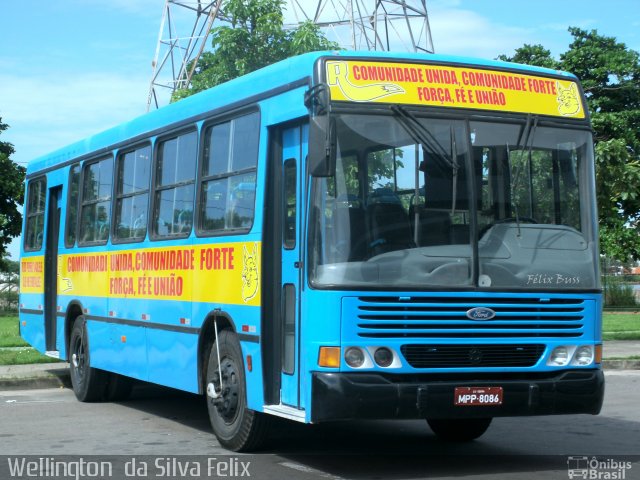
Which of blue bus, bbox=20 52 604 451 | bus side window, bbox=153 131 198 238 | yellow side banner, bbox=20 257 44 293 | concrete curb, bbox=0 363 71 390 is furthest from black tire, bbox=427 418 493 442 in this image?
yellow side banner, bbox=20 257 44 293

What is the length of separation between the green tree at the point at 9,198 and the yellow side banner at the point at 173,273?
3559 centimetres

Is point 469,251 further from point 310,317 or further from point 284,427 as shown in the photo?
point 284,427

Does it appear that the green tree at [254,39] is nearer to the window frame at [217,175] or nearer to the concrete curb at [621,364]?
the concrete curb at [621,364]

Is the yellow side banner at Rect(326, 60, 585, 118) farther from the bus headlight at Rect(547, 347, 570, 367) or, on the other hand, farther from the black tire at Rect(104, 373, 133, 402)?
the black tire at Rect(104, 373, 133, 402)

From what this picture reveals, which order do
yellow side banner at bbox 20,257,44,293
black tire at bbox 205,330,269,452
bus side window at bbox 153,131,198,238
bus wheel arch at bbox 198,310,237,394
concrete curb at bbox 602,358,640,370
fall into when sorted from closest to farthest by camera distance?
1. black tire at bbox 205,330,269,452
2. bus wheel arch at bbox 198,310,237,394
3. bus side window at bbox 153,131,198,238
4. yellow side banner at bbox 20,257,44,293
5. concrete curb at bbox 602,358,640,370

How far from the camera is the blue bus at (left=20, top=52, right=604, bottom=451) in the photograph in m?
8.11

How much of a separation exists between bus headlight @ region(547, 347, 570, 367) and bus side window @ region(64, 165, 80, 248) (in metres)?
7.79

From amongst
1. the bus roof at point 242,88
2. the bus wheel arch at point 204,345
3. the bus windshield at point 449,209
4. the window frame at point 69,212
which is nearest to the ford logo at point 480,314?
the bus windshield at point 449,209

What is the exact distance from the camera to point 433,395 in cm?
811

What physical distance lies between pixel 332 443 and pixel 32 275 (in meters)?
7.64

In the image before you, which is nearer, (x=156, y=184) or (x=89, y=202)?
(x=156, y=184)

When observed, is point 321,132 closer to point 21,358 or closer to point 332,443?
point 332,443

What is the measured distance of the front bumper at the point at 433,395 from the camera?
7.98m

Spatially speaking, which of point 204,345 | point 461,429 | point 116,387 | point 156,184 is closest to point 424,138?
point 204,345
